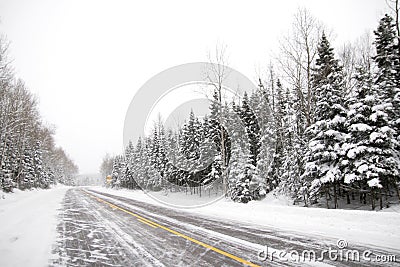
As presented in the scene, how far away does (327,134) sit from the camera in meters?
14.3

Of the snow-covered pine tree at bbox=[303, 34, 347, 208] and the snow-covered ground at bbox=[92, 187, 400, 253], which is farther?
the snow-covered pine tree at bbox=[303, 34, 347, 208]

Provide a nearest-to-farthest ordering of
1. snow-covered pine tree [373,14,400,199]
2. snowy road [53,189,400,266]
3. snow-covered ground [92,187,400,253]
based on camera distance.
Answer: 1. snowy road [53,189,400,266]
2. snow-covered ground [92,187,400,253]
3. snow-covered pine tree [373,14,400,199]

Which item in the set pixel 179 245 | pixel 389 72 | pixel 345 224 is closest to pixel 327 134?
pixel 389 72

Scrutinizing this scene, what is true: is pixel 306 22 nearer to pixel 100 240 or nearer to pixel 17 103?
pixel 100 240

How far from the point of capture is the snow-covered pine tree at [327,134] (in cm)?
1432

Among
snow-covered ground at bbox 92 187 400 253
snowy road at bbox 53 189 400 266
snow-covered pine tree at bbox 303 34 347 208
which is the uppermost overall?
snow-covered pine tree at bbox 303 34 347 208

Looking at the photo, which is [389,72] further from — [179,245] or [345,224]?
[179,245]

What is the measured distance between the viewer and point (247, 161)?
876 inches

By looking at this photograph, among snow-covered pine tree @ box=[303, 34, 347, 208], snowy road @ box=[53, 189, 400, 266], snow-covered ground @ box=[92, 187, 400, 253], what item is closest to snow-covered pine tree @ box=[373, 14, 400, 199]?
snow-covered pine tree @ box=[303, 34, 347, 208]

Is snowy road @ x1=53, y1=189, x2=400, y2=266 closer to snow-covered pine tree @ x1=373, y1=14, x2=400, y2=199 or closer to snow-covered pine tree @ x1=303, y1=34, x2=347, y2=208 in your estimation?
snow-covered pine tree @ x1=303, y1=34, x2=347, y2=208

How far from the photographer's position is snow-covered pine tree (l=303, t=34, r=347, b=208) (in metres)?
14.3

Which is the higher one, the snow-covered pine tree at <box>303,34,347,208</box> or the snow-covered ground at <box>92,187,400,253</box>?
the snow-covered pine tree at <box>303,34,347,208</box>

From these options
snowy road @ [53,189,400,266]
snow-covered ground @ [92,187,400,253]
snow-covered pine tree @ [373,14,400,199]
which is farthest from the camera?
snow-covered pine tree @ [373,14,400,199]

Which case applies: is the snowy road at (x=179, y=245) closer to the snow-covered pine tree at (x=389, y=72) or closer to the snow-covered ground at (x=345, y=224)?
the snow-covered ground at (x=345, y=224)
